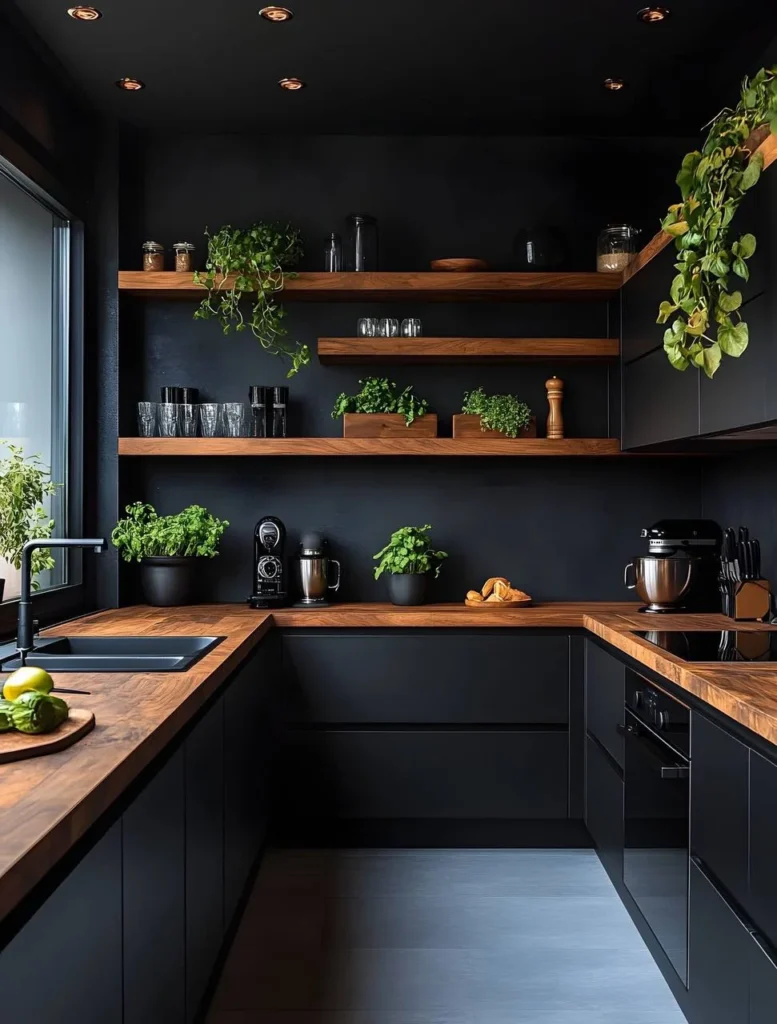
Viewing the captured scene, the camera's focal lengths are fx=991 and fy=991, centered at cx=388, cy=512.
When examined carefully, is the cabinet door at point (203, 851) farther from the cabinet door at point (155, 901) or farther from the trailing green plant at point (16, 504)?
the trailing green plant at point (16, 504)

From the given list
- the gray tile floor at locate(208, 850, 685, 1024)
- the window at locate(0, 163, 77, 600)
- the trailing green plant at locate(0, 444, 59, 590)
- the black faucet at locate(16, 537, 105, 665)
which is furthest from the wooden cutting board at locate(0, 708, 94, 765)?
the window at locate(0, 163, 77, 600)

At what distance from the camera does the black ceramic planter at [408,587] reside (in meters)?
3.70

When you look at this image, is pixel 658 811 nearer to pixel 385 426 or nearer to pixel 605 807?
pixel 605 807

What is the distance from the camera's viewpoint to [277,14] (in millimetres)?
2895

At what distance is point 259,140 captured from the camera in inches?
156

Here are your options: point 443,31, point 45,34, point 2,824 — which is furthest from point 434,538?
point 2,824

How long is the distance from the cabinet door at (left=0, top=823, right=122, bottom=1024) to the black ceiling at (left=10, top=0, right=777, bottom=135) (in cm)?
245

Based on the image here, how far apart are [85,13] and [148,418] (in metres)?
1.39

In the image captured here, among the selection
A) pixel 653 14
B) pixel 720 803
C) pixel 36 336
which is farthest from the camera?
pixel 36 336

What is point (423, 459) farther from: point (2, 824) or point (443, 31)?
point (2, 824)

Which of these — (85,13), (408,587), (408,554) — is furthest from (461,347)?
(85,13)

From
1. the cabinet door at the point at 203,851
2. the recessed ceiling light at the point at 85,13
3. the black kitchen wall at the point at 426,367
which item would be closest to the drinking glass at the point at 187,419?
the black kitchen wall at the point at 426,367

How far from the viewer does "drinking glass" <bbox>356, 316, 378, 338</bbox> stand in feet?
12.2

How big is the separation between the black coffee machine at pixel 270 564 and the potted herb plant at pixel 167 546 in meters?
0.16
